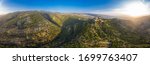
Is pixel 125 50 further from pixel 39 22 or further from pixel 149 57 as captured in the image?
pixel 39 22

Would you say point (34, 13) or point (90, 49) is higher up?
point (34, 13)

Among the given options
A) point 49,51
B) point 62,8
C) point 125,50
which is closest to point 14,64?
point 49,51

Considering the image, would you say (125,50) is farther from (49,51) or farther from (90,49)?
(49,51)

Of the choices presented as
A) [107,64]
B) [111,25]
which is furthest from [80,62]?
[111,25]

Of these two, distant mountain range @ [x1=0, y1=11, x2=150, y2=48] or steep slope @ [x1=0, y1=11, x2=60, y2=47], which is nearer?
distant mountain range @ [x1=0, y1=11, x2=150, y2=48]

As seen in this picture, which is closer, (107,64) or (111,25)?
(107,64)

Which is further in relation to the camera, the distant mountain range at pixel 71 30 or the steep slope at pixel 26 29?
the steep slope at pixel 26 29
